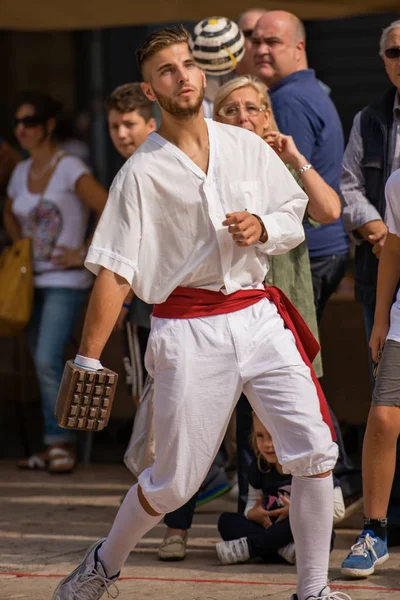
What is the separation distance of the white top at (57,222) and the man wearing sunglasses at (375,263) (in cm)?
204

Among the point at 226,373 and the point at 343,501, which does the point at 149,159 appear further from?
the point at 343,501

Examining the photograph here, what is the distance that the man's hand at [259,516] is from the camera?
4.65 meters

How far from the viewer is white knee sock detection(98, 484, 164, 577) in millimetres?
3914

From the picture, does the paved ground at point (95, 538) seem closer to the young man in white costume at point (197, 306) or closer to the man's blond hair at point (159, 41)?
the young man in white costume at point (197, 306)

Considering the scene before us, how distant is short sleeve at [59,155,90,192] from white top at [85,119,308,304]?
264 centimetres

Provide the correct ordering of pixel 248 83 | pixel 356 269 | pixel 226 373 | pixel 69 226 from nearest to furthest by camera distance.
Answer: pixel 226 373 → pixel 248 83 → pixel 356 269 → pixel 69 226

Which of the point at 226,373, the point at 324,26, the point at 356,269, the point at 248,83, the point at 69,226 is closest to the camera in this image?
the point at 226,373

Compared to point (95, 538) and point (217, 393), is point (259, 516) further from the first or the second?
point (217, 393)

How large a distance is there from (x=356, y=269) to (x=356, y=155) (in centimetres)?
49

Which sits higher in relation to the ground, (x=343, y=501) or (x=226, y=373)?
(x=226, y=373)

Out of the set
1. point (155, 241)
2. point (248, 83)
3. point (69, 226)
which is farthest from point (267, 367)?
point (69, 226)

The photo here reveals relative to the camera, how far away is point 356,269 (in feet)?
16.5

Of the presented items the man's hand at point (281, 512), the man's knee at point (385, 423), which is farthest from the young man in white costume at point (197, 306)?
the man's hand at point (281, 512)

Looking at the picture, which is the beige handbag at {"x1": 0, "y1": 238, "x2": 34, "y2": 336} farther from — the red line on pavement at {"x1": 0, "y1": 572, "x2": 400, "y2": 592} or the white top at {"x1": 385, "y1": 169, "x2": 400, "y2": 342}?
the white top at {"x1": 385, "y1": 169, "x2": 400, "y2": 342}
